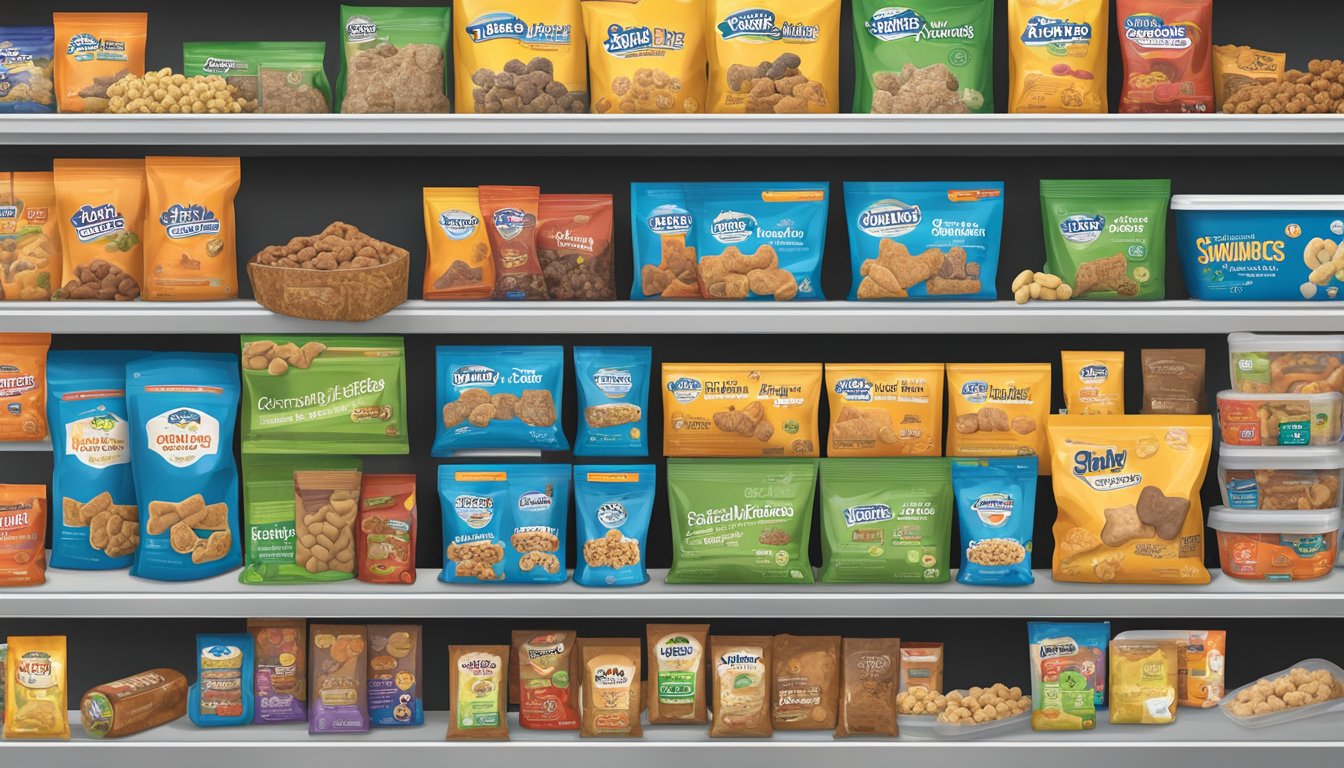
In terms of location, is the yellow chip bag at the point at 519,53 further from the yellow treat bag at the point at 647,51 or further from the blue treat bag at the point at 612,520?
the blue treat bag at the point at 612,520

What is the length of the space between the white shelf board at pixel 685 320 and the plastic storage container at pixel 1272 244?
85mm

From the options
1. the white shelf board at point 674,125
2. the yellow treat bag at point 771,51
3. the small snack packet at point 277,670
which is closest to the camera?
the white shelf board at point 674,125

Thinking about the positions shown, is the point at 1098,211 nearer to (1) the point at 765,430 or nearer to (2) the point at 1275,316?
(2) the point at 1275,316

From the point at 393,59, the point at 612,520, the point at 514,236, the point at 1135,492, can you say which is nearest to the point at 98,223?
the point at 393,59

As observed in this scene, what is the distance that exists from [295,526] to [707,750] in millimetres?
1028

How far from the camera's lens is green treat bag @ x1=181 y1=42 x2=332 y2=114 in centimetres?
242

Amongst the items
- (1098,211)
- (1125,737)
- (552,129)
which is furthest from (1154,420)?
(552,129)

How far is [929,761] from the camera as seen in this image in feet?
7.91

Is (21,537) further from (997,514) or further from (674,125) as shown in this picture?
(997,514)

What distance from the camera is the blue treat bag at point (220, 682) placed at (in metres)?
2.47

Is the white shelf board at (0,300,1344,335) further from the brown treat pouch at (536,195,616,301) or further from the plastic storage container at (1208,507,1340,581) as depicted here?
the plastic storage container at (1208,507,1340,581)

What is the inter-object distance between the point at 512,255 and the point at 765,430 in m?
0.68

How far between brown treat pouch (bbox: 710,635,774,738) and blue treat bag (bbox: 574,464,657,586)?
0.27m

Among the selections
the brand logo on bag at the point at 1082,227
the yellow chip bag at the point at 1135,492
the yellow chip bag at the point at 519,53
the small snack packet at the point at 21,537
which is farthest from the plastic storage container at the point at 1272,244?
the small snack packet at the point at 21,537
